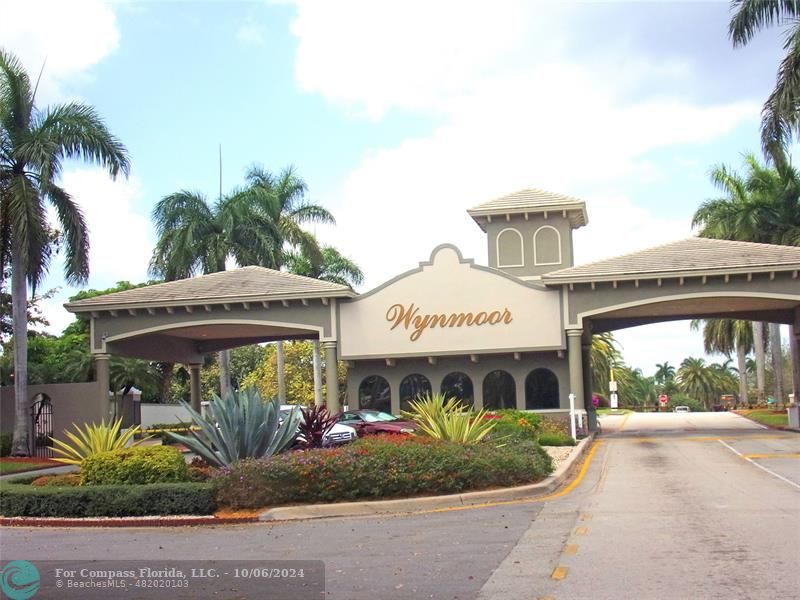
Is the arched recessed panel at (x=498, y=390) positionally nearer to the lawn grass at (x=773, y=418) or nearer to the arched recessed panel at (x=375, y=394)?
the arched recessed panel at (x=375, y=394)

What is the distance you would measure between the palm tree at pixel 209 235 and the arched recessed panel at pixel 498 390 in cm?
1215

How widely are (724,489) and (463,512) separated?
484 centimetres

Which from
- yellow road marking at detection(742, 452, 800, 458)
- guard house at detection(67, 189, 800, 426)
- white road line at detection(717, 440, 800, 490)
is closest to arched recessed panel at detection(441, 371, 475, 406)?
guard house at detection(67, 189, 800, 426)

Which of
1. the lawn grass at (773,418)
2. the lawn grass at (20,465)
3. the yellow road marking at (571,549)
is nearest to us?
the yellow road marking at (571,549)

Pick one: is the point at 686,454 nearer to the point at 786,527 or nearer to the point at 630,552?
the point at 786,527

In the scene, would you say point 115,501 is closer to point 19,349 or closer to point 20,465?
point 20,465

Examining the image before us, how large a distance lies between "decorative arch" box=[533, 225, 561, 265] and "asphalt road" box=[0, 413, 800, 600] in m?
19.5

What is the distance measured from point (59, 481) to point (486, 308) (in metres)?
18.4

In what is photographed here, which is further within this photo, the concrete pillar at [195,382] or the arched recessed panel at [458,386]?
the concrete pillar at [195,382]

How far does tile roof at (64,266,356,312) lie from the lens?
32.2 metres

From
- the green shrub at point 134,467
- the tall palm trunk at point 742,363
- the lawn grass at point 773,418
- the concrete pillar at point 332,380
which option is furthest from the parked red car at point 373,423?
the tall palm trunk at point 742,363

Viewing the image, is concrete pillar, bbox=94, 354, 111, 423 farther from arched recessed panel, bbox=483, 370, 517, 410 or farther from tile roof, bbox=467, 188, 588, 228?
tile roof, bbox=467, 188, 588, 228

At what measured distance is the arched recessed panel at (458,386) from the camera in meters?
34.6

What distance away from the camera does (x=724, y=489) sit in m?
16.0
